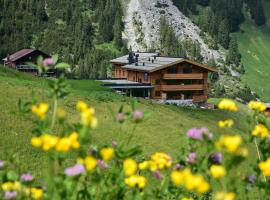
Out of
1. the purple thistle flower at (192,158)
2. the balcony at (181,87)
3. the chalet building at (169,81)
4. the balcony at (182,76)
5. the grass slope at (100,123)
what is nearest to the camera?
the purple thistle flower at (192,158)

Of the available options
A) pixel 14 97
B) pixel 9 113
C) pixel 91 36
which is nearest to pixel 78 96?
pixel 14 97

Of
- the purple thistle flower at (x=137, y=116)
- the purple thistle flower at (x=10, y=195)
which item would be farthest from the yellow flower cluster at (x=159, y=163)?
the purple thistle flower at (x=10, y=195)

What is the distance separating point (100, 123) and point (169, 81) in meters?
48.6

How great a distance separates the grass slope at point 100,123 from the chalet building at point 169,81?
923 inches

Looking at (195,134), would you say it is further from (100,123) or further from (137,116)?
(100,123)

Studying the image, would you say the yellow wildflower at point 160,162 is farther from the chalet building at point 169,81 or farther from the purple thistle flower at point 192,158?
the chalet building at point 169,81

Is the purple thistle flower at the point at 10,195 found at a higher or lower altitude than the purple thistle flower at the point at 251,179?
higher

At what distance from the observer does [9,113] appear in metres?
30.8

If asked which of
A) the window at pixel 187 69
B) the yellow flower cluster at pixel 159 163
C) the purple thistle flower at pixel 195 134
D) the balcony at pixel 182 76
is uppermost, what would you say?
the purple thistle flower at pixel 195 134

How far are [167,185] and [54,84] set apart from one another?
2.12 meters

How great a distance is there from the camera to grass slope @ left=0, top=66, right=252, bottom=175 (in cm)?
2462

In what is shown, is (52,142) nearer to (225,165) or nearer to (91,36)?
(225,165)

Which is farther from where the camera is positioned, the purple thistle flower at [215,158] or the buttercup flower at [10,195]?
the purple thistle flower at [215,158]

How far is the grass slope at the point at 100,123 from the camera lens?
24.6m
